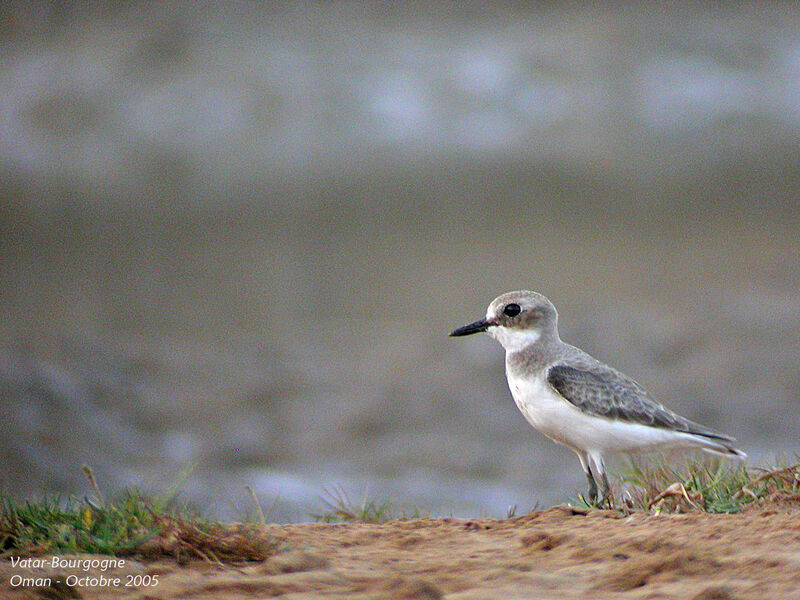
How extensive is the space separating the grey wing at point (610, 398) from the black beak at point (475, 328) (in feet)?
1.94

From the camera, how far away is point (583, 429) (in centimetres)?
575

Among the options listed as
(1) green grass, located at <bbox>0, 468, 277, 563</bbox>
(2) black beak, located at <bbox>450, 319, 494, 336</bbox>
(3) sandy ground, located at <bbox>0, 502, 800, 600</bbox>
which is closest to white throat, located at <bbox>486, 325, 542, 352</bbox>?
(2) black beak, located at <bbox>450, 319, 494, 336</bbox>

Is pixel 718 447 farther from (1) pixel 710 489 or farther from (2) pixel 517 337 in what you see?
(2) pixel 517 337

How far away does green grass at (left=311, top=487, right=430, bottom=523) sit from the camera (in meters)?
5.31

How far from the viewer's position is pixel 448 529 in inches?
180

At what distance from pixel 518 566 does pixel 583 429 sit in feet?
6.77

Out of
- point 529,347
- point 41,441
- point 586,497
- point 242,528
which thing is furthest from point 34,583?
point 41,441

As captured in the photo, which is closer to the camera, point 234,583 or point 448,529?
point 234,583

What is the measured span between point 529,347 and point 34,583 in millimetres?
3443

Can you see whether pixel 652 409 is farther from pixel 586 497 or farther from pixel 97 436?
pixel 97 436

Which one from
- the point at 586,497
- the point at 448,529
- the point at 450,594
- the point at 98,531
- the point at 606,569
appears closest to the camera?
the point at 450,594

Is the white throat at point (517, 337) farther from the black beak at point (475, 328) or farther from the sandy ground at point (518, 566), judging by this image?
the sandy ground at point (518, 566)

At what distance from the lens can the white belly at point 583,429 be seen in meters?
5.75

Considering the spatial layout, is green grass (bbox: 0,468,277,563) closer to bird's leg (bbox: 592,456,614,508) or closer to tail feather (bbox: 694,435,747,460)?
bird's leg (bbox: 592,456,614,508)
